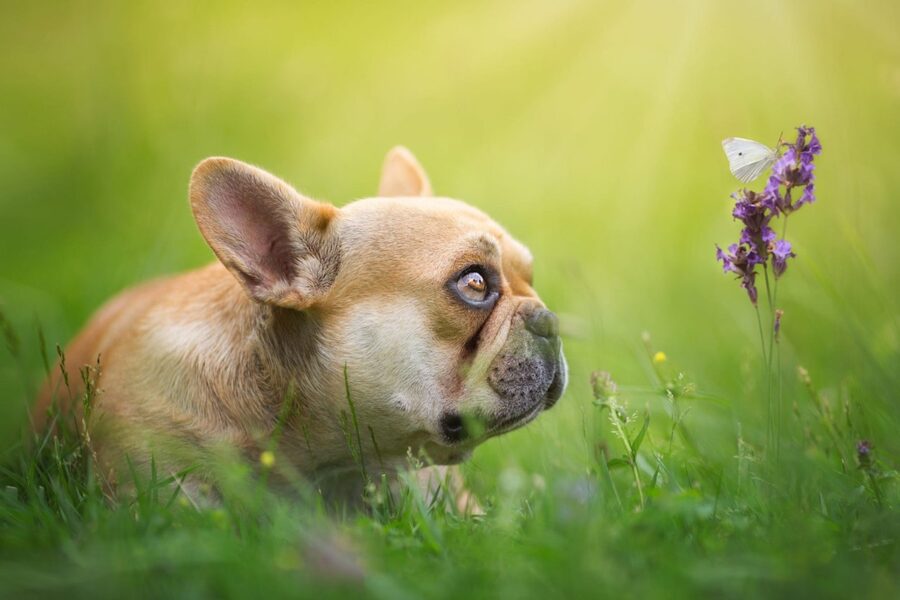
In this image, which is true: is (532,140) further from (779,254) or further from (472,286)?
(779,254)

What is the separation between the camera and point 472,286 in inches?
124

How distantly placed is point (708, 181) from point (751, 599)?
19.5 ft

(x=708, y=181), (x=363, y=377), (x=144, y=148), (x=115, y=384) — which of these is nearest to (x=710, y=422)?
(x=363, y=377)

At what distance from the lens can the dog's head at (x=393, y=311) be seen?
2975mm

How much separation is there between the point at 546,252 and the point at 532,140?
2082mm

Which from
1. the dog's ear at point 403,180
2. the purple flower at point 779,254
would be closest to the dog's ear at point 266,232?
the dog's ear at point 403,180

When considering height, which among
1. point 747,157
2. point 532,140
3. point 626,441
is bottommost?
point 626,441

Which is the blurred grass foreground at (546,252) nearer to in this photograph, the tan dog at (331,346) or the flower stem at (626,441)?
the flower stem at (626,441)

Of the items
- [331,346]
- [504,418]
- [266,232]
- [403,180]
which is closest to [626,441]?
[504,418]

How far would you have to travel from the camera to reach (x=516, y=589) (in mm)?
1884

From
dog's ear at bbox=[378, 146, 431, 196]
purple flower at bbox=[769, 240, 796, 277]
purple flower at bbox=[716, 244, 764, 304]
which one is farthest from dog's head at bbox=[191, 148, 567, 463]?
dog's ear at bbox=[378, 146, 431, 196]

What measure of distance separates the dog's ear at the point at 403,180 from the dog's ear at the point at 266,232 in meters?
0.97

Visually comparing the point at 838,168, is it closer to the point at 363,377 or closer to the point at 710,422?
the point at 710,422

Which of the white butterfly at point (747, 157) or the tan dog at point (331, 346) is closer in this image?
the white butterfly at point (747, 157)
